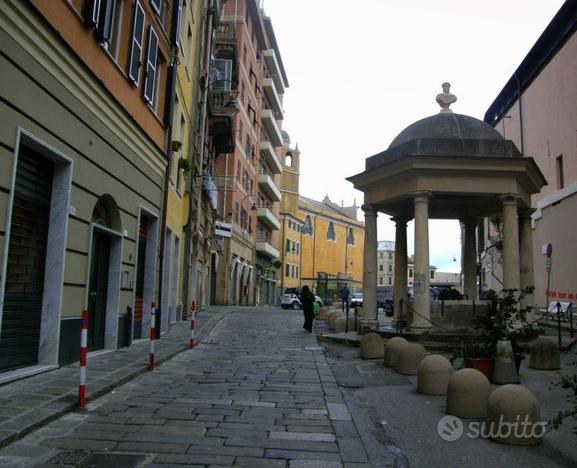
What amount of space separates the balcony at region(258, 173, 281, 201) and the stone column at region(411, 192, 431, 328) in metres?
40.3

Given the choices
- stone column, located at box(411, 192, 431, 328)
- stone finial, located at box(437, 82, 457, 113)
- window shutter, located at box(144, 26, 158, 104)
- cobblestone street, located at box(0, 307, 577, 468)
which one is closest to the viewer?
cobblestone street, located at box(0, 307, 577, 468)

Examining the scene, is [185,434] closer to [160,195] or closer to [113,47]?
[113,47]

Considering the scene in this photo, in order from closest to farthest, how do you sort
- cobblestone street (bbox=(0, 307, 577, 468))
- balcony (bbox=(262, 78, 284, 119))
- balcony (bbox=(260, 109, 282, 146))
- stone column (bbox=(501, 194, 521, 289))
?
1. cobblestone street (bbox=(0, 307, 577, 468))
2. stone column (bbox=(501, 194, 521, 289))
3. balcony (bbox=(260, 109, 282, 146))
4. balcony (bbox=(262, 78, 284, 119))

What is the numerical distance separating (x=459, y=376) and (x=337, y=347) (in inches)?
320

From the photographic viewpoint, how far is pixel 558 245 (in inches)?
993

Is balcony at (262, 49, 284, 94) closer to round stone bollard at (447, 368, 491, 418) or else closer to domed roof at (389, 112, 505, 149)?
domed roof at (389, 112, 505, 149)

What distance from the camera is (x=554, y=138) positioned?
26.9m

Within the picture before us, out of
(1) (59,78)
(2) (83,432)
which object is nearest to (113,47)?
(1) (59,78)

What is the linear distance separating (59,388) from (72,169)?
350 centimetres

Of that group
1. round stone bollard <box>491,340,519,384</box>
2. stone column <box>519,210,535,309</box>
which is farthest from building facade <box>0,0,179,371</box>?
stone column <box>519,210,535,309</box>

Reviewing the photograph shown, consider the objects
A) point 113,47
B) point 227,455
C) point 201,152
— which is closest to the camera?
point 227,455

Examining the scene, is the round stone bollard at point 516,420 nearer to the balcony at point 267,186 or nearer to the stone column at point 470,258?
the stone column at point 470,258

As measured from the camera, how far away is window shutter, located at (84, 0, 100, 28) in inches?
362

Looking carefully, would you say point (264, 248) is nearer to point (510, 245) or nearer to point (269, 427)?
point (510, 245)
